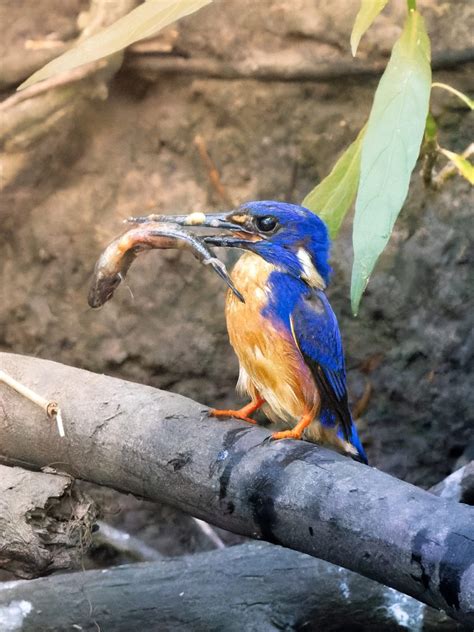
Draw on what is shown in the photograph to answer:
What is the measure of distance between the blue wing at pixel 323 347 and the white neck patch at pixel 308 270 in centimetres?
2

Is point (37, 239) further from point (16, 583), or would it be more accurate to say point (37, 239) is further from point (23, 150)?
point (16, 583)

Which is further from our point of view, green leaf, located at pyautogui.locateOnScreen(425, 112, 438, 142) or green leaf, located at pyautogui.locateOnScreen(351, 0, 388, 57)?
green leaf, located at pyautogui.locateOnScreen(425, 112, 438, 142)

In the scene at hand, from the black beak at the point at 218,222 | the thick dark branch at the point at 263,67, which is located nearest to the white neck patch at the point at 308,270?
the black beak at the point at 218,222

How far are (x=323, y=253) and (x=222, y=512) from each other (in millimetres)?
821

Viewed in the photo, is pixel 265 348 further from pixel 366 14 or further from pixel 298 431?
pixel 366 14

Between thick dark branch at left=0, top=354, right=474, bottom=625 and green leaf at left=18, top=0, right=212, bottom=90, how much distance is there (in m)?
0.79

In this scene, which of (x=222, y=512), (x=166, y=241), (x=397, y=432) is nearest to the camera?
(x=222, y=512)

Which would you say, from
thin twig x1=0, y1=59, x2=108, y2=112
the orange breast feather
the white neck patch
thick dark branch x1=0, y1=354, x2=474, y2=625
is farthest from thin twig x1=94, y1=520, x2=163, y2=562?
thin twig x1=0, y1=59, x2=108, y2=112

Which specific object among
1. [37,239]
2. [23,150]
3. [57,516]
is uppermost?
[23,150]

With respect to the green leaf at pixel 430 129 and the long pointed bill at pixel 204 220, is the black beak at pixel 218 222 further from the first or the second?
the green leaf at pixel 430 129

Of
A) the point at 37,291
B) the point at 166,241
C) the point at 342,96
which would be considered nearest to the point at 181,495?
the point at 166,241

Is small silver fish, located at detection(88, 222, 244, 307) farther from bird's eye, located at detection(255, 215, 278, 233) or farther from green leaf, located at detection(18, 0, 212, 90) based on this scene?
green leaf, located at detection(18, 0, 212, 90)

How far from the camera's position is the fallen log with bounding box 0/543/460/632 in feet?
8.29

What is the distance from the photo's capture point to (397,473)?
11.6ft
